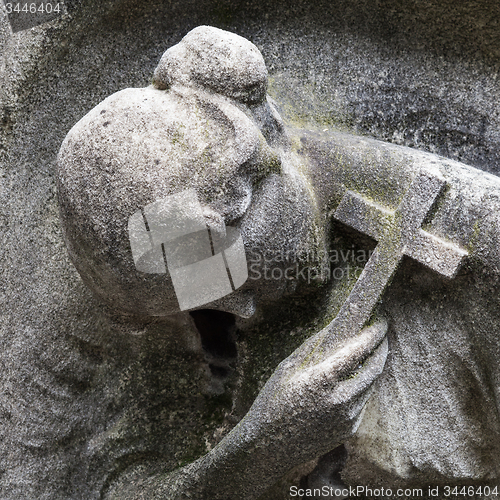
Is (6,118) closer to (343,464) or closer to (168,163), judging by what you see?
(168,163)

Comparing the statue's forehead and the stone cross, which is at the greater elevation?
the statue's forehead

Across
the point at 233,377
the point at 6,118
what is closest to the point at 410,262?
the point at 233,377

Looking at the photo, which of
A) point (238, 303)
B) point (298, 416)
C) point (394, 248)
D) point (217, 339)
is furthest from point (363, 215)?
point (217, 339)

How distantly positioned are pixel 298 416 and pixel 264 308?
12.2 inches

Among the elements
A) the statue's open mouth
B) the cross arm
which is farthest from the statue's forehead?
the statue's open mouth

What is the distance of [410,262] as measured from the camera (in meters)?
1.18

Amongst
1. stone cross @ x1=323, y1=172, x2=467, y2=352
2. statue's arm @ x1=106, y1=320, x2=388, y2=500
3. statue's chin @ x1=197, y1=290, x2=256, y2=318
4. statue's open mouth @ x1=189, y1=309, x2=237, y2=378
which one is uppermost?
stone cross @ x1=323, y1=172, x2=467, y2=352

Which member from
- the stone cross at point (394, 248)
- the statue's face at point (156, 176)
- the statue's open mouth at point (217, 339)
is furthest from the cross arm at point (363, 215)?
the statue's open mouth at point (217, 339)

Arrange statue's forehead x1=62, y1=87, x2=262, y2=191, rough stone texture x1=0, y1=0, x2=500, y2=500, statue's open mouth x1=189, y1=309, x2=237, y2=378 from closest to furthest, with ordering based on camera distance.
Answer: statue's forehead x1=62, y1=87, x2=262, y2=191
rough stone texture x1=0, y1=0, x2=500, y2=500
statue's open mouth x1=189, y1=309, x2=237, y2=378

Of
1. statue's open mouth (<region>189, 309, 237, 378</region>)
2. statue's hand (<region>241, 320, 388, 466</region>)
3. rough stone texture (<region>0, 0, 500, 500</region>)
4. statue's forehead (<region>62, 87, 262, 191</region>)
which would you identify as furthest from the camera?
statue's open mouth (<region>189, 309, 237, 378</region>)

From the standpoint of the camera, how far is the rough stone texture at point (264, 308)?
123 centimetres

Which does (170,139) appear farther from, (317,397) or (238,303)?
(317,397)

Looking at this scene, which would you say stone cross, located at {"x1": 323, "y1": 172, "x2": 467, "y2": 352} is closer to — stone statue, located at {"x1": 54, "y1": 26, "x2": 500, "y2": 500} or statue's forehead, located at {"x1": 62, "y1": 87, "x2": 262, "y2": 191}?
stone statue, located at {"x1": 54, "y1": 26, "x2": 500, "y2": 500}

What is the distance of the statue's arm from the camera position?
1.11 m
